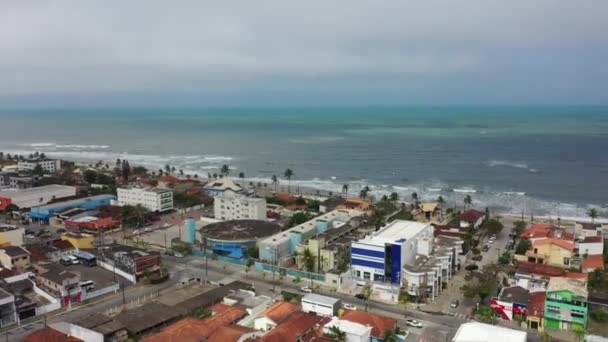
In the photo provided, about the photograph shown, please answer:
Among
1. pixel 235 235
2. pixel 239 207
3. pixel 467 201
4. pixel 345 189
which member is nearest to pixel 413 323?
pixel 235 235

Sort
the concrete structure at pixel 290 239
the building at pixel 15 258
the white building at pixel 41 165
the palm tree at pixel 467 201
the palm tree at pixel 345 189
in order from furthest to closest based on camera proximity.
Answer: the white building at pixel 41 165 → the palm tree at pixel 345 189 → the palm tree at pixel 467 201 → the concrete structure at pixel 290 239 → the building at pixel 15 258

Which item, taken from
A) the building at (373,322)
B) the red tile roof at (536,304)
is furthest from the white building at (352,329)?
the red tile roof at (536,304)

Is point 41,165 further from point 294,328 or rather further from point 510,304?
point 510,304

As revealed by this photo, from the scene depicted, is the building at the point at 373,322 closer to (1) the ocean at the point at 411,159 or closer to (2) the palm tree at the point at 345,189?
(2) the palm tree at the point at 345,189

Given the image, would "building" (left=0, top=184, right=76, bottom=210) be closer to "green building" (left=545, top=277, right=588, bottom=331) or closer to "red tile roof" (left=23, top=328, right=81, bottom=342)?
"red tile roof" (left=23, top=328, right=81, bottom=342)

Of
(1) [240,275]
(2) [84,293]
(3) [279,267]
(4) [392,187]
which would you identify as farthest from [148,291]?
(4) [392,187]

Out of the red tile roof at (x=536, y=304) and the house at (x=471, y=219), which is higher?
the house at (x=471, y=219)

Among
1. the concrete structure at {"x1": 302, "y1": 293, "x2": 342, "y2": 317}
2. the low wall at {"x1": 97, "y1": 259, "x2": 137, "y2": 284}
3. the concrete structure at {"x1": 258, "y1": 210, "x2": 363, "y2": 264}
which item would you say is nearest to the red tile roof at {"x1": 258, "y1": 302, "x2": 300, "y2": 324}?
the concrete structure at {"x1": 302, "y1": 293, "x2": 342, "y2": 317}
